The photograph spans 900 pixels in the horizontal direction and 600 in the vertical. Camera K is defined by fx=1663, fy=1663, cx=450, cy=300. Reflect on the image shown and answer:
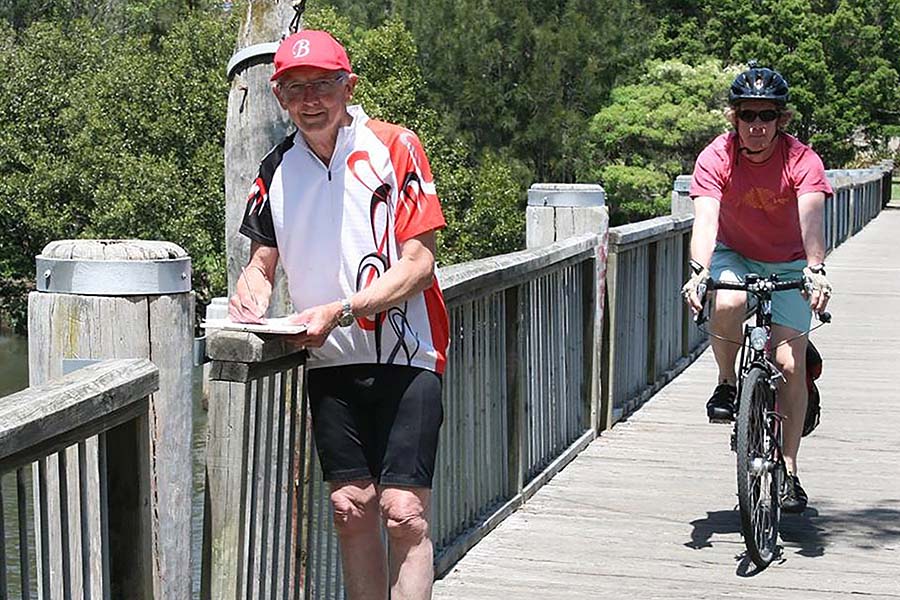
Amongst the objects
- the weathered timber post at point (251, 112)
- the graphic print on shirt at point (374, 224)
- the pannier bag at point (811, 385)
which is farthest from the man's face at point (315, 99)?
the pannier bag at point (811, 385)

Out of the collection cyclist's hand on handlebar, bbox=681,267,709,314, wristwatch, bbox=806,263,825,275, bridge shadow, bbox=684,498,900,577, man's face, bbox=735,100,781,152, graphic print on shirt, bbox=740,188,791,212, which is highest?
man's face, bbox=735,100,781,152

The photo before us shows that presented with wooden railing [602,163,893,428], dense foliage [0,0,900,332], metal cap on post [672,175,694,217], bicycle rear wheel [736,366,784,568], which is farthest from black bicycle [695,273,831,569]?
dense foliage [0,0,900,332]

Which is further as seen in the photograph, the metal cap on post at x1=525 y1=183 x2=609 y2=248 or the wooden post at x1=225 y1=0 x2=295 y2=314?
the metal cap on post at x1=525 y1=183 x2=609 y2=248

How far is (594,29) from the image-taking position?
68.2 meters

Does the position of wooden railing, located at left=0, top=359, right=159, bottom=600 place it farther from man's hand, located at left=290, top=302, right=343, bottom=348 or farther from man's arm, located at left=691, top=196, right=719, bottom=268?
man's arm, located at left=691, top=196, right=719, bottom=268

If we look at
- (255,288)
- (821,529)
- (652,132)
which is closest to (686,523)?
(821,529)

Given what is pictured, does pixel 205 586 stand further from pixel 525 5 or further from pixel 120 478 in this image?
pixel 525 5

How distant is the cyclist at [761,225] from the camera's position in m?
6.47

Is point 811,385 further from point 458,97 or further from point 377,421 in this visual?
point 458,97

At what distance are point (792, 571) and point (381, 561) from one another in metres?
2.49

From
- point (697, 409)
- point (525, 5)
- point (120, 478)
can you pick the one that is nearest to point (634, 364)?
point (697, 409)

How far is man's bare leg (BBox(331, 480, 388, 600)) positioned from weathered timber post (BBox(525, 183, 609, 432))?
452 cm

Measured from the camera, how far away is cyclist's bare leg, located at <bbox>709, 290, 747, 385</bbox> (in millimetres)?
6816

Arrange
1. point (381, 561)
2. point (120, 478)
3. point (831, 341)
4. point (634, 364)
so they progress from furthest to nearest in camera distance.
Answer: point (831, 341), point (634, 364), point (381, 561), point (120, 478)
